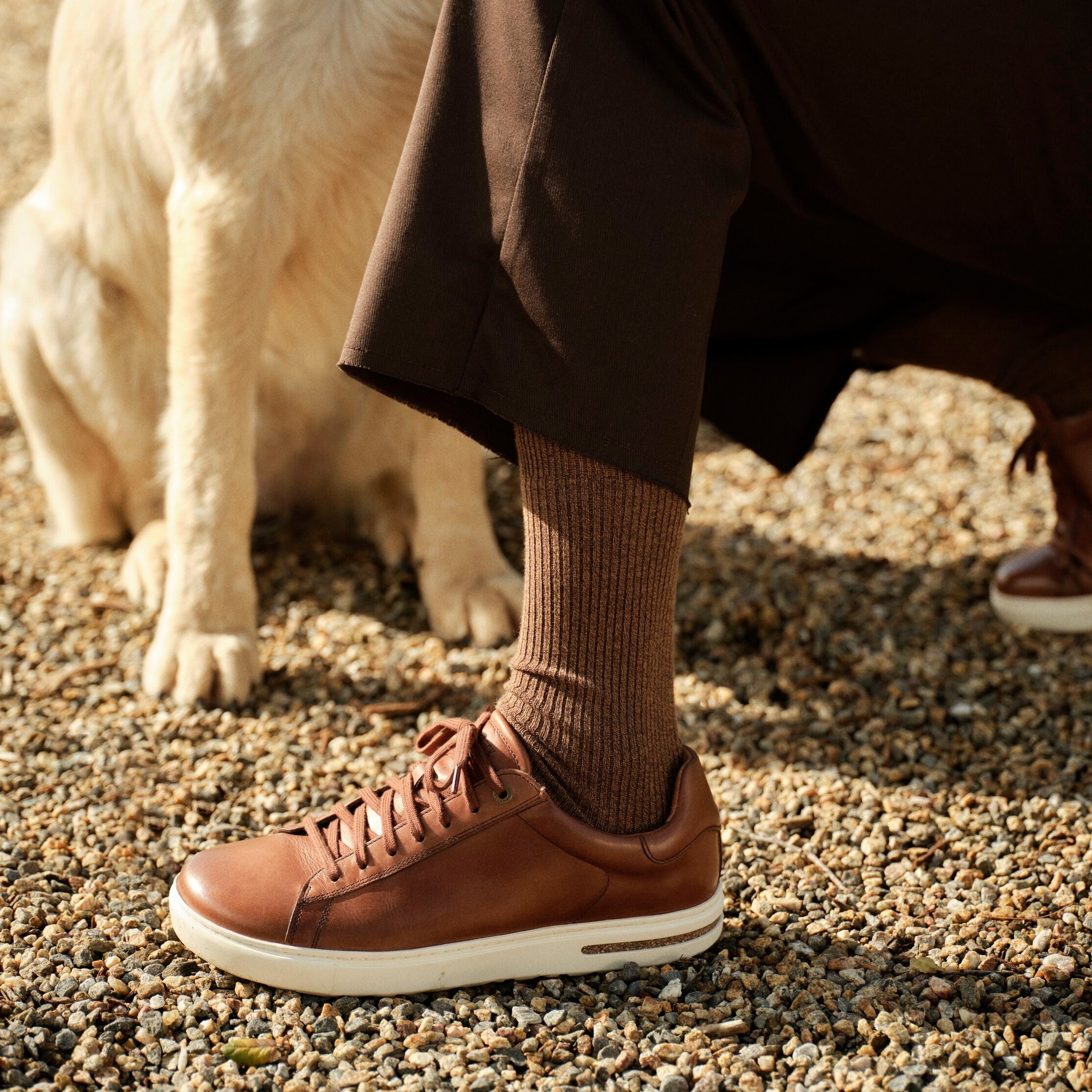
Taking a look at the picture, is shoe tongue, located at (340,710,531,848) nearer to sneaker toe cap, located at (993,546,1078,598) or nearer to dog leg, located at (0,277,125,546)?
sneaker toe cap, located at (993,546,1078,598)

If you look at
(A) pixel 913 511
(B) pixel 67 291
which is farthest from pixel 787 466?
(B) pixel 67 291

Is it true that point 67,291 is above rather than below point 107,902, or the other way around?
above

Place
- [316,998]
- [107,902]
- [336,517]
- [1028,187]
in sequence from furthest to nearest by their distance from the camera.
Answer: [336,517], [1028,187], [107,902], [316,998]

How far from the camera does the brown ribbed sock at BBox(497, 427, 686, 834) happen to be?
1.42 meters

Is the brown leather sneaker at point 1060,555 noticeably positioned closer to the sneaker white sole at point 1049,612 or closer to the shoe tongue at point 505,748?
the sneaker white sole at point 1049,612

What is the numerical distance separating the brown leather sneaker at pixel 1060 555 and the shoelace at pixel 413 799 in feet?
4.45

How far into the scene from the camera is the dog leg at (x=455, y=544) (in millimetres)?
2459

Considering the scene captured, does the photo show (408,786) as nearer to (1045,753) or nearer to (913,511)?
(1045,753)

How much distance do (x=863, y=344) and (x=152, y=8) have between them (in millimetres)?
1476

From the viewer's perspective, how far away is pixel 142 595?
8.61ft

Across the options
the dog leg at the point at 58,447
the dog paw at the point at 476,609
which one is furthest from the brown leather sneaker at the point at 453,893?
the dog leg at the point at 58,447

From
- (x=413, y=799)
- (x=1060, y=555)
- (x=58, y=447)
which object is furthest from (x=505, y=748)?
(x=58, y=447)

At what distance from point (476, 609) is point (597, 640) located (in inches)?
38.7

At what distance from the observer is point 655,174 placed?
4.38ft
